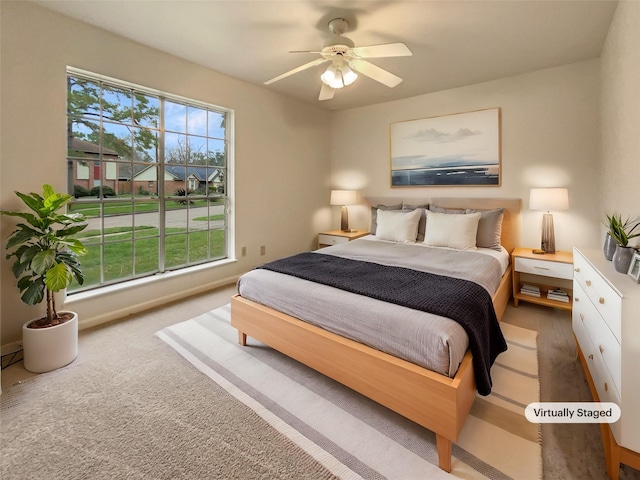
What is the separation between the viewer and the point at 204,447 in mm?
1472

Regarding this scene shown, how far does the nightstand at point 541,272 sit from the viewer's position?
295 centimetres

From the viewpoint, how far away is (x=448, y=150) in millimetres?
4016

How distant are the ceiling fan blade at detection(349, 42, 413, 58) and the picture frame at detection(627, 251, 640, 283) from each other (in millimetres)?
1827

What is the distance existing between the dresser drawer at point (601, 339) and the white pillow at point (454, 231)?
48.8 inches

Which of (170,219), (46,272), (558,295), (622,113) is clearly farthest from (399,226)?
(46,272)

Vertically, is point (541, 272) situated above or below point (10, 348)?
above

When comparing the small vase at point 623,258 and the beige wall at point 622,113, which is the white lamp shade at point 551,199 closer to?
the beige wall at point 622,113

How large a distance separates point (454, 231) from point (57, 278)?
138 inches

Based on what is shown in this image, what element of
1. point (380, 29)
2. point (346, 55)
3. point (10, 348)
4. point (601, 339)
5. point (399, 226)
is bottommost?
point (10, 348)

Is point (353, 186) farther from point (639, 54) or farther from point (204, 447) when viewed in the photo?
point (204, 447)

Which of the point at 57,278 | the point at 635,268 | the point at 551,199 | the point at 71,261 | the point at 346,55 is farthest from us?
the point at 551,199

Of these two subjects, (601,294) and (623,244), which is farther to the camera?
(623,244)

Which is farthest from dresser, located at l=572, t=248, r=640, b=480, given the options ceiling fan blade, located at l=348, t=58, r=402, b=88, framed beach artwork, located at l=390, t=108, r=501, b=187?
framed beach artwork, located at l=390, t=108, r=501, b=187

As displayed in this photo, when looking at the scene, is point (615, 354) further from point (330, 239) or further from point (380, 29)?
point (330, 239)
